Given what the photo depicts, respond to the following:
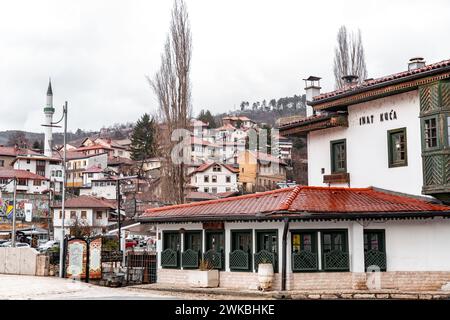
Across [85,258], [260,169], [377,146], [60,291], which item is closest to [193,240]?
[60,291]

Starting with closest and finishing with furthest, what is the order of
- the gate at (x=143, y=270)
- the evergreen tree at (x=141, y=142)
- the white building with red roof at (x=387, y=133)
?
the white building with red roof at (x=387, y=133) < the gate at (x=143, y=270) < the evergreen tree at (x=141, y=142)

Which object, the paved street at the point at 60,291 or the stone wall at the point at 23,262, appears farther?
the stone wall at the point at 23,262

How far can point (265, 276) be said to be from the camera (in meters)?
19.3

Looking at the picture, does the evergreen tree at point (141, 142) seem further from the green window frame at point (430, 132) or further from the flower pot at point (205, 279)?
the green window frame at point (430, 132)

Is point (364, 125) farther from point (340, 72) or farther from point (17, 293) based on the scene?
point (340, 72)

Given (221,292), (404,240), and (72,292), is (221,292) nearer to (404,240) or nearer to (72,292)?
(72,292)

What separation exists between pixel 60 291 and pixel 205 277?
5116mm

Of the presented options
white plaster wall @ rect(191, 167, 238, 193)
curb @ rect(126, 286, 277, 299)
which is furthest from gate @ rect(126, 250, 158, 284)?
white plaster wall @ rect(191, 167, 238, 193)

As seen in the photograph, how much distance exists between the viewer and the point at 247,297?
1842cm

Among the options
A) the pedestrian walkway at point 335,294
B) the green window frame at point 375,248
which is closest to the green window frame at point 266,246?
the pedestrian walkway at point 335,294

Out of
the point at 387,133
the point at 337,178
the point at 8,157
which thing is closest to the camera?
the point at 387,133

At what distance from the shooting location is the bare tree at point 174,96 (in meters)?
31.7

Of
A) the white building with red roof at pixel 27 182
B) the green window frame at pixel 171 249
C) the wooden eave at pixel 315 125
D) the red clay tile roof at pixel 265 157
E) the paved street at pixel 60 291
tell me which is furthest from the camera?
the red clay tile roof at pixel 265 157

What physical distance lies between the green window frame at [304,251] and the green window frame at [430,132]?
4.95m
